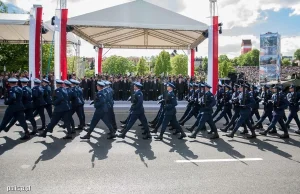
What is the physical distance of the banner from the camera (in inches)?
1243

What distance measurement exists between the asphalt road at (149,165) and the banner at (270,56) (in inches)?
986

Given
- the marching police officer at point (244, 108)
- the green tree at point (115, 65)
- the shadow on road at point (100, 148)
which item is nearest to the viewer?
the shadow on road at point (100, 148)

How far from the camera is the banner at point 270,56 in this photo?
1243 inches

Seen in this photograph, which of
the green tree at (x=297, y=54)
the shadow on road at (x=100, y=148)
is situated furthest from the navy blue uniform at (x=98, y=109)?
the green tree at (x=297, y=54)

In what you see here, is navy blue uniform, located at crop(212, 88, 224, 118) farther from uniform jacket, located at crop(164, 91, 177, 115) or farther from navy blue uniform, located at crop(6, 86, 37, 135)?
navy blue uniform, located at crop(6, 86, 37, 135)

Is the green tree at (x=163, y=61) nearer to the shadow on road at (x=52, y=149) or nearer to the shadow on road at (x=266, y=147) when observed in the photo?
the shadow on road at (x=266, y=147)

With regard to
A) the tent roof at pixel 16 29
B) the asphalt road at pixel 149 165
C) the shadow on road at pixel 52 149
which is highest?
the tent roof at pixel 16 29

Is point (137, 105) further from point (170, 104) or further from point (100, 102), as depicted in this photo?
point (100, 102)

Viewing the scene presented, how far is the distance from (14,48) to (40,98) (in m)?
27.9

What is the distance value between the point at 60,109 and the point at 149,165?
3564 millimetres

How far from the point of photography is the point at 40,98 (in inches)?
372

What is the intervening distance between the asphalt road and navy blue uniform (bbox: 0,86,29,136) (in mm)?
554

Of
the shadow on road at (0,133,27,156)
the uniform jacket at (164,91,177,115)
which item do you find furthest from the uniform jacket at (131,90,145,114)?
the shadow on road at (0,133,27,156)

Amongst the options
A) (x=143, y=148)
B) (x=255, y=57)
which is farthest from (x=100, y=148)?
(x=255, y=57)
